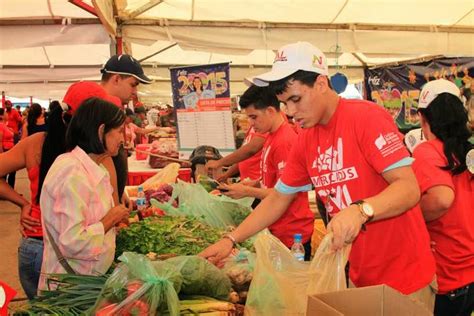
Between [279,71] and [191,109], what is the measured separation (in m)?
3.91

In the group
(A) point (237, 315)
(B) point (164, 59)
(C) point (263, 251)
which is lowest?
(A) point (237, 315)

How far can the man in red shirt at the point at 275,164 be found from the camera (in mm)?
3500

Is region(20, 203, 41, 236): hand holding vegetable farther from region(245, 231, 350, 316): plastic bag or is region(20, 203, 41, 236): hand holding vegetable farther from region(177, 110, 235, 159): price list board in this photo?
region(177, 110, 235, 159): price list board

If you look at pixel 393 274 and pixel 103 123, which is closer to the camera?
pixel 393 274

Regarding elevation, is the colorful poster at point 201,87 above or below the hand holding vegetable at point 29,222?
above

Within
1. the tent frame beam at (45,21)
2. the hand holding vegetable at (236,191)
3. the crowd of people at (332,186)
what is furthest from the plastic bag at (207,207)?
the tent frame beam at (45,21)

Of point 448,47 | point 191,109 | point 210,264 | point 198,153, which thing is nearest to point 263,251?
point 210,264

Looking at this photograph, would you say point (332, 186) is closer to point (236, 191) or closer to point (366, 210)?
point (366, 210)

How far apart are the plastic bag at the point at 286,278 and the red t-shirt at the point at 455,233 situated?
0.97 meters

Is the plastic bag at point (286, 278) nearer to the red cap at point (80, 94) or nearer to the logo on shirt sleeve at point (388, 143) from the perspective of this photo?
the logo on shirt sleeve at point (388, 143)

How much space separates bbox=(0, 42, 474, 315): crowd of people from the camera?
2020 millimetres

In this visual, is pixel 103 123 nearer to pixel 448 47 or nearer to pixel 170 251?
pixel 170 251

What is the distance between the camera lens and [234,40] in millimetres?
6586

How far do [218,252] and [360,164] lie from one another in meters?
0.82
